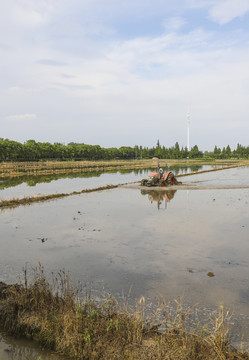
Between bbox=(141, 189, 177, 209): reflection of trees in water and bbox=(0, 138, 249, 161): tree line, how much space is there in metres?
82.2

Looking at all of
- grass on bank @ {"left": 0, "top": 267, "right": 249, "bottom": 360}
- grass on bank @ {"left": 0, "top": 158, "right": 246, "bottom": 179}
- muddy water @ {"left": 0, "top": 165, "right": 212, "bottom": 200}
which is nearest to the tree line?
grass on bank @ {"left": 0, "top": 158, "right": 246, "bottom": 179}

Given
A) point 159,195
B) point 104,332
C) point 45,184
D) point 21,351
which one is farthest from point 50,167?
point 104,332

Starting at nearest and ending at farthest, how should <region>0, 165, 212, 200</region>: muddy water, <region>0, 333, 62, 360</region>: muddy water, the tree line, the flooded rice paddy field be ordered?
<region>0, 333, 62, 360</region>: muddy water → the flooded rice paddy field → <region>0, 165, 212, 200</region>: muddy water → the tree line

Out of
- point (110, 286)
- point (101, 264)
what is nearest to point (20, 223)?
point (101, 264)

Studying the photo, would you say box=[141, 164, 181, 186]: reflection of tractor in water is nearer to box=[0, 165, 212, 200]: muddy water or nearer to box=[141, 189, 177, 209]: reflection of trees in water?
box=[141, 189, 177, 209]: reflection of trees in water

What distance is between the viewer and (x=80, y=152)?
14762 cm

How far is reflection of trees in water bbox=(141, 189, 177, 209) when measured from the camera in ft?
79.1

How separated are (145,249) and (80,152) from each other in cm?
13887

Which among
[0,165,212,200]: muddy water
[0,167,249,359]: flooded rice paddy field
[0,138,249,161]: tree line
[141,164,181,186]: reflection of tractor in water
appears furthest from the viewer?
[0,138,249,161]: tree line

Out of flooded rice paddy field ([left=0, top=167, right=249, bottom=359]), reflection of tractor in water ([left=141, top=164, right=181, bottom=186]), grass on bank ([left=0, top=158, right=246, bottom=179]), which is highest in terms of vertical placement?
grass on bank ([left=0, top=158, right=246, bottom=179])

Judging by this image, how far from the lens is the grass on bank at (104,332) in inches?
203

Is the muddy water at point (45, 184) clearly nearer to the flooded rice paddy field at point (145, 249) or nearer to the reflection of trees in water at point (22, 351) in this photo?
the flooded rice paddy field at point (145, 249)

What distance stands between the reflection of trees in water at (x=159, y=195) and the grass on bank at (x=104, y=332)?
15.0m

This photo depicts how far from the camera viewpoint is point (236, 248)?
11688mm
